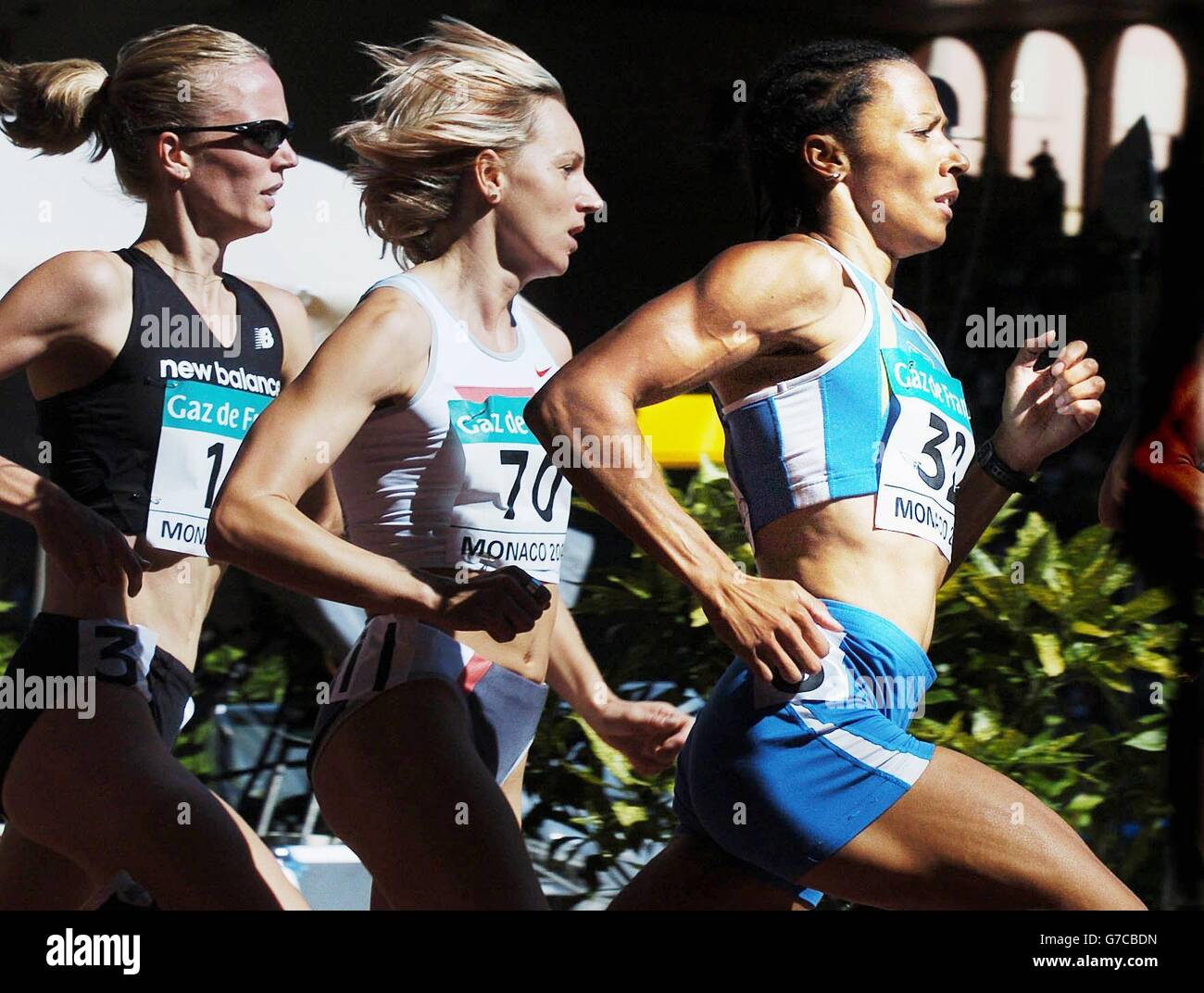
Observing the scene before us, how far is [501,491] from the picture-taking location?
2.88 metres

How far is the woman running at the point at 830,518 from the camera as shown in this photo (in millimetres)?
2371

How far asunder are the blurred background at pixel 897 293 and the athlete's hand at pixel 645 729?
461 millimetres

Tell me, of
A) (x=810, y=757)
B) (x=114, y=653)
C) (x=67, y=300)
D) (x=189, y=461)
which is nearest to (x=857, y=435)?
(x=810, y=757)

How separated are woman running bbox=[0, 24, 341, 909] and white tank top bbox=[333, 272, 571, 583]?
1.19 feet

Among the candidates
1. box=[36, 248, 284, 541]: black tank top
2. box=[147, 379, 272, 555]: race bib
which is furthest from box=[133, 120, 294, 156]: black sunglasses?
box=[147, 379, 272, 555]: race bib

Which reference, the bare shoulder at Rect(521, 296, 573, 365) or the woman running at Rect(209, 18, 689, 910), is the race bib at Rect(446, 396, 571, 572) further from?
the bare shoulder at Rect(521, 296, 573, 365)

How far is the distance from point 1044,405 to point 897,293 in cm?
147

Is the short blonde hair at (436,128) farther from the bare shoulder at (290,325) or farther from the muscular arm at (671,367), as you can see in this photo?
the muscular arm at (671,367)

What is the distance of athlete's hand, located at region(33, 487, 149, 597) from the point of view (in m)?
2.89

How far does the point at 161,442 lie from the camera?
3.09 m

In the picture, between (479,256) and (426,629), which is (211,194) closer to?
(479,256)

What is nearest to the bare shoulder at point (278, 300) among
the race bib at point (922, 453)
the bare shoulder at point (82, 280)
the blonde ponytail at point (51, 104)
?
the bare shoulder at point (82, 280)

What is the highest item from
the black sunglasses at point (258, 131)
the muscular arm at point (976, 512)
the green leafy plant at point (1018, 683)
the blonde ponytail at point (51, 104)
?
the blonde ponytail at point (51, 104)

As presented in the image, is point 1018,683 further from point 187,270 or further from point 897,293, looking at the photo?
point 187,270
